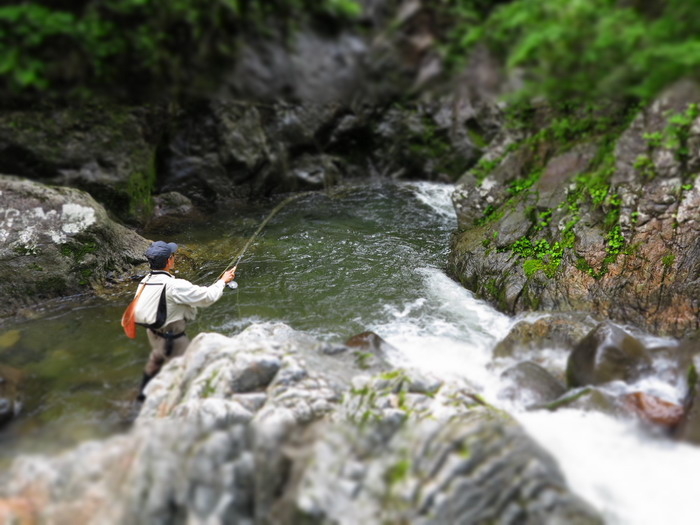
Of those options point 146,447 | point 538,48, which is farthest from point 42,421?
point 538,48

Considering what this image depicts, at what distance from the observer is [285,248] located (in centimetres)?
1156

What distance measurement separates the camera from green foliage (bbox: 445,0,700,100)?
542cm

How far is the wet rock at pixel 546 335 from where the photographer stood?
6.96 m

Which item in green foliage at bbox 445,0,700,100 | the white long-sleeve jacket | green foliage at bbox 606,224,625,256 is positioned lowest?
the white long-sleeve jacket

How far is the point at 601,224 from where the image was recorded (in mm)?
7711

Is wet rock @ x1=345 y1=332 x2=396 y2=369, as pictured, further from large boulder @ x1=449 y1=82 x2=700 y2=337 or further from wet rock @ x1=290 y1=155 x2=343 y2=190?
wet rock @ x1=290 y1=155 x2=343 y2=190

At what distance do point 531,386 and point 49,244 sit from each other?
908 centimetres

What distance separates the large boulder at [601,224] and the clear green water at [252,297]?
6.37 feet

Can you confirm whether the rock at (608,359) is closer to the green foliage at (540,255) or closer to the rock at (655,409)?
the rock at (655,409)

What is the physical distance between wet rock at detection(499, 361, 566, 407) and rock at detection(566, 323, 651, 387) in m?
0.29

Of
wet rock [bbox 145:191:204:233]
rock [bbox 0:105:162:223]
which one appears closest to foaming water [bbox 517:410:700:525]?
wet rock [bbox 145:191:204:233]

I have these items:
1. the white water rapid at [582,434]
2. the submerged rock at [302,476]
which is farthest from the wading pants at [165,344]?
the white water rapid at [582,434]

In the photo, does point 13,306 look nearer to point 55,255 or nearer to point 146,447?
point 55,255

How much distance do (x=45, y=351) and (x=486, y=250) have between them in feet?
26.3
